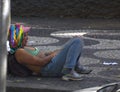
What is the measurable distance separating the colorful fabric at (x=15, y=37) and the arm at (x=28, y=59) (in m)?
0.10

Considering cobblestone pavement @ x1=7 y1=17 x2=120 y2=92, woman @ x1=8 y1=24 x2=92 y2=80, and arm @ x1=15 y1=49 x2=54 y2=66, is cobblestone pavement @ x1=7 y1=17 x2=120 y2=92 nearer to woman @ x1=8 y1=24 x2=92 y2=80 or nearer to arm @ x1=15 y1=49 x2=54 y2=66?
woman @ x1=8 y1=24 x2=92 y2=80

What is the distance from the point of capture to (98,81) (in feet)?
24.2

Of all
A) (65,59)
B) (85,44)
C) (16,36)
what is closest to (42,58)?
(65,59)

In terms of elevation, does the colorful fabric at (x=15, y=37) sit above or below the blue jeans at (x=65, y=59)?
above

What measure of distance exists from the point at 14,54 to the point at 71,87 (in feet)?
3.56

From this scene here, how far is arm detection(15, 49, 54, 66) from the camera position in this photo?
7.30m

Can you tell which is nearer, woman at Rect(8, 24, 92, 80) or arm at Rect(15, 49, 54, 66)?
woman at Rect(8, 24, 92, 80)

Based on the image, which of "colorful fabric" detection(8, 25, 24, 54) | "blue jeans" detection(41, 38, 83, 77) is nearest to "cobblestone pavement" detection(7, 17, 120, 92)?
"blue jeans" detection(41, 38, 83, 77)

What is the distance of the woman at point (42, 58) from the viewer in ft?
23.6

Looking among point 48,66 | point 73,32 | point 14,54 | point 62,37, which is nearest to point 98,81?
point 48,66

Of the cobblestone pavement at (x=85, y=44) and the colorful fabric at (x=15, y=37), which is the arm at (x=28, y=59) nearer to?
the colorful fabric at (x=15, y=37)

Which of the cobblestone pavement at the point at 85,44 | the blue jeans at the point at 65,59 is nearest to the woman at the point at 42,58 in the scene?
the blue jeans at the point at 65,59

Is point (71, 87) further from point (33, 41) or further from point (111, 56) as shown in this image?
point (33, 41)

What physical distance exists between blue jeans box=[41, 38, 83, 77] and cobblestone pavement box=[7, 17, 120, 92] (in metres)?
0.14
